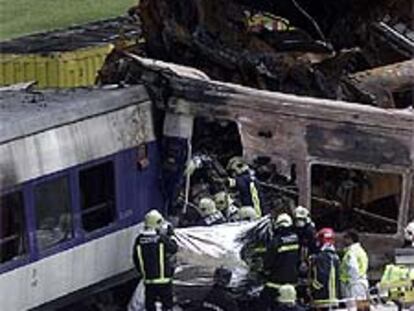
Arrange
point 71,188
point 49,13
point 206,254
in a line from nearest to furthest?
point 71,188, point 206,254, point 49,13

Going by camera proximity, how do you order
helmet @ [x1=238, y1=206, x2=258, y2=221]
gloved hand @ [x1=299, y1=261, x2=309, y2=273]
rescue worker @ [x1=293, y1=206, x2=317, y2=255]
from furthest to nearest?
helmet @ [x1=238, y1=206, x2=258, y2=221]
gloved hand @ [x1=299, y1=261, x2=309, y2=273]
rescue worker @ [x1=293, y1=206, x2=317, y2=255]

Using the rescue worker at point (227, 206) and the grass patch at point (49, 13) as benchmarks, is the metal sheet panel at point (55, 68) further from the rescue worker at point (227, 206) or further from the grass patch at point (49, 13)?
the grass patch at point (49, 13)

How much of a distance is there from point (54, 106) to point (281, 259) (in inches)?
114

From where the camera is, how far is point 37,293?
14.2m

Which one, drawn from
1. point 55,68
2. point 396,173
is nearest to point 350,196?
point 396,173

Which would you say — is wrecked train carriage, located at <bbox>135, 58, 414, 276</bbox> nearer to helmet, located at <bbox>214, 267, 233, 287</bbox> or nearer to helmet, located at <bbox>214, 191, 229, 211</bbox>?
helmet, located at <bbox>214, 191, 229, 211</bbox>

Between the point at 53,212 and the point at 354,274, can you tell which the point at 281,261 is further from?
the point at 53,212

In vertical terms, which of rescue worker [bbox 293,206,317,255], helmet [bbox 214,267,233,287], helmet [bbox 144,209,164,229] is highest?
helmet [bbox 144,209,164,229]

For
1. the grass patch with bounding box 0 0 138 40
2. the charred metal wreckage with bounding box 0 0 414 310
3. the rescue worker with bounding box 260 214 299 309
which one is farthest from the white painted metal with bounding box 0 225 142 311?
the grass patch with bounding box 0 0 138 40

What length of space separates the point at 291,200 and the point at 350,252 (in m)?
1.63

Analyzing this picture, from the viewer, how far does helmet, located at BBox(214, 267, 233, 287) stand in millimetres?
14703

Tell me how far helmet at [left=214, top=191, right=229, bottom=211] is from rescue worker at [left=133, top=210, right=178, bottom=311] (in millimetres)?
1070

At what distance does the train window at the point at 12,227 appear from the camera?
1382 centimetres

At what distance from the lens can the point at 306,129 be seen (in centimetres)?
1523
